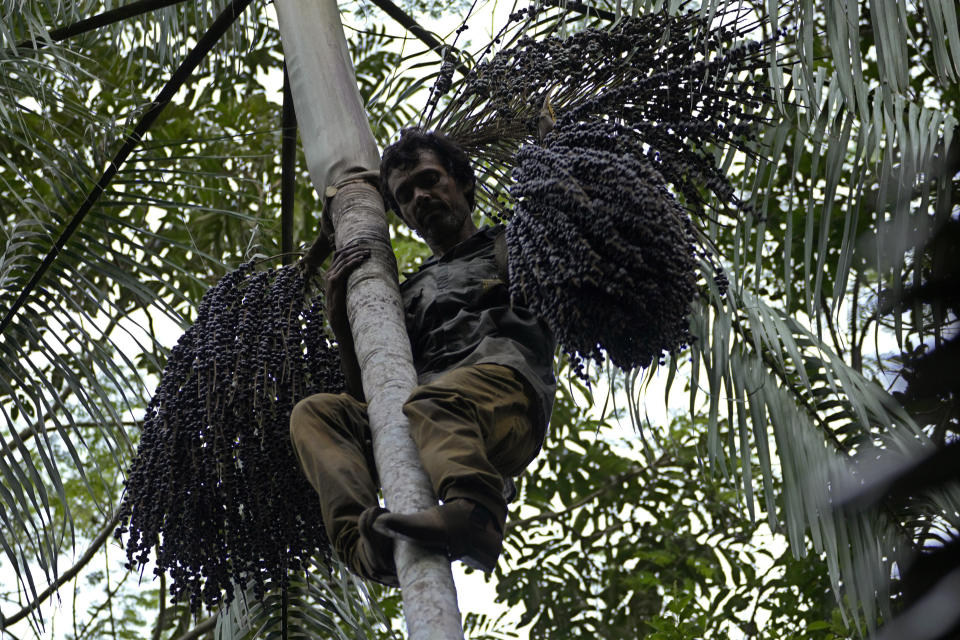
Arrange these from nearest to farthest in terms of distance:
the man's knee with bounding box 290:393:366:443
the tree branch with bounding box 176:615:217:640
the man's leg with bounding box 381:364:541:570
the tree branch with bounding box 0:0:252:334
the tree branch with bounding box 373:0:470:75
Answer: the man's leg with bounding box 381:364:541:570 < the man's knee with bounding box 290:393:366:443 < the tree branch with bounding box 0:0:252:334 < the tree branch with bounding box 373:0:470:75 < the tree branch with bounding box 176:615:217:640

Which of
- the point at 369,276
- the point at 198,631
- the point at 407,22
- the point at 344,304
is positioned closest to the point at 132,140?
the point at 407,22

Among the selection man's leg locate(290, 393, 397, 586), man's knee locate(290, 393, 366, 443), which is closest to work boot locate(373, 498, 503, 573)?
man's leg locate(290, 393, 397, 586)

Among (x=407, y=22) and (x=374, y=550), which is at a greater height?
(x=407, y=22)

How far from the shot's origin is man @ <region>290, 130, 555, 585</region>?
6.99ft

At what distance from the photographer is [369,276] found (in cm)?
251

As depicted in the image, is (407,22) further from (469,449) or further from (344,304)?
(469,449)

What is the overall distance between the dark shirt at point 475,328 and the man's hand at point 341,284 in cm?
18

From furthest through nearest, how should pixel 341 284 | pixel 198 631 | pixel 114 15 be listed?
pixel 198 631, pixel 114 15, pixel 341 284

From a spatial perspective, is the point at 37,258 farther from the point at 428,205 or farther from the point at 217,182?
the point at 217,182

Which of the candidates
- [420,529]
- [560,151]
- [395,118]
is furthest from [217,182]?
[420,529]

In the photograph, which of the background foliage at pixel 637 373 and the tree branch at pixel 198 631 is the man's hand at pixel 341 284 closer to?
the background foliage at pixel 637 373

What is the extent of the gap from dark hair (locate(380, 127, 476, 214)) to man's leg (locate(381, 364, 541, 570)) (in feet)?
2.40

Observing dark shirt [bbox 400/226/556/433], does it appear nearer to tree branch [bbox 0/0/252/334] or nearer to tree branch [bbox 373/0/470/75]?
tree branch [bbox 0/0/252/334]

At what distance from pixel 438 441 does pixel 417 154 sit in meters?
1.06
